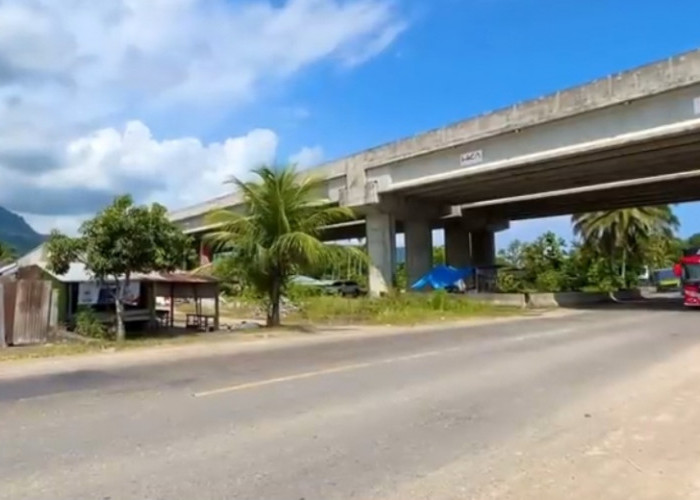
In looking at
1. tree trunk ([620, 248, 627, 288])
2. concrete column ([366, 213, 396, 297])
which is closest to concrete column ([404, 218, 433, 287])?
concrete column ([366, 213, 396, 297])

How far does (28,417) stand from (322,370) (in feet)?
16.4

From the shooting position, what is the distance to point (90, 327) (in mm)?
20625

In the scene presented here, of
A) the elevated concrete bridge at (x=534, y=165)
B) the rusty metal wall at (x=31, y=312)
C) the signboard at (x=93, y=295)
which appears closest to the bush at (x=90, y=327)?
the rusty metal wall at (x=31, y=312)

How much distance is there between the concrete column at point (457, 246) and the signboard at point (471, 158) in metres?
17.6

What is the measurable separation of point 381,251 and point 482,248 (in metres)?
16.1

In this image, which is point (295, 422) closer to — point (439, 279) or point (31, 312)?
point (31, 312)

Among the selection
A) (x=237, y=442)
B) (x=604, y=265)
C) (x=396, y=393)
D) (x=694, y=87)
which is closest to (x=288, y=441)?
(x=237, y=442)

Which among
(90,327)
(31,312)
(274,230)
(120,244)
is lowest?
(90,327)

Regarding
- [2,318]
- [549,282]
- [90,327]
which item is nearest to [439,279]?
[549,282]

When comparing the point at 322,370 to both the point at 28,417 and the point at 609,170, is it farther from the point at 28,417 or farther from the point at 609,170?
the point at 609,170

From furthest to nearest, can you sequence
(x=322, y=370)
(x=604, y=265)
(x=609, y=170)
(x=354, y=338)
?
(x=604, y=265), (x=609, y=170), (x=354, y=338), (x=322, y=370)

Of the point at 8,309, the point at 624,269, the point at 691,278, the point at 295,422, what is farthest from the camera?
the point at 624,269

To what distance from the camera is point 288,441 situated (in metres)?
6.41

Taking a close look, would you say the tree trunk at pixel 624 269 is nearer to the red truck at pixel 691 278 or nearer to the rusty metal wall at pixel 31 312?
the red truck at pixel 691 278
